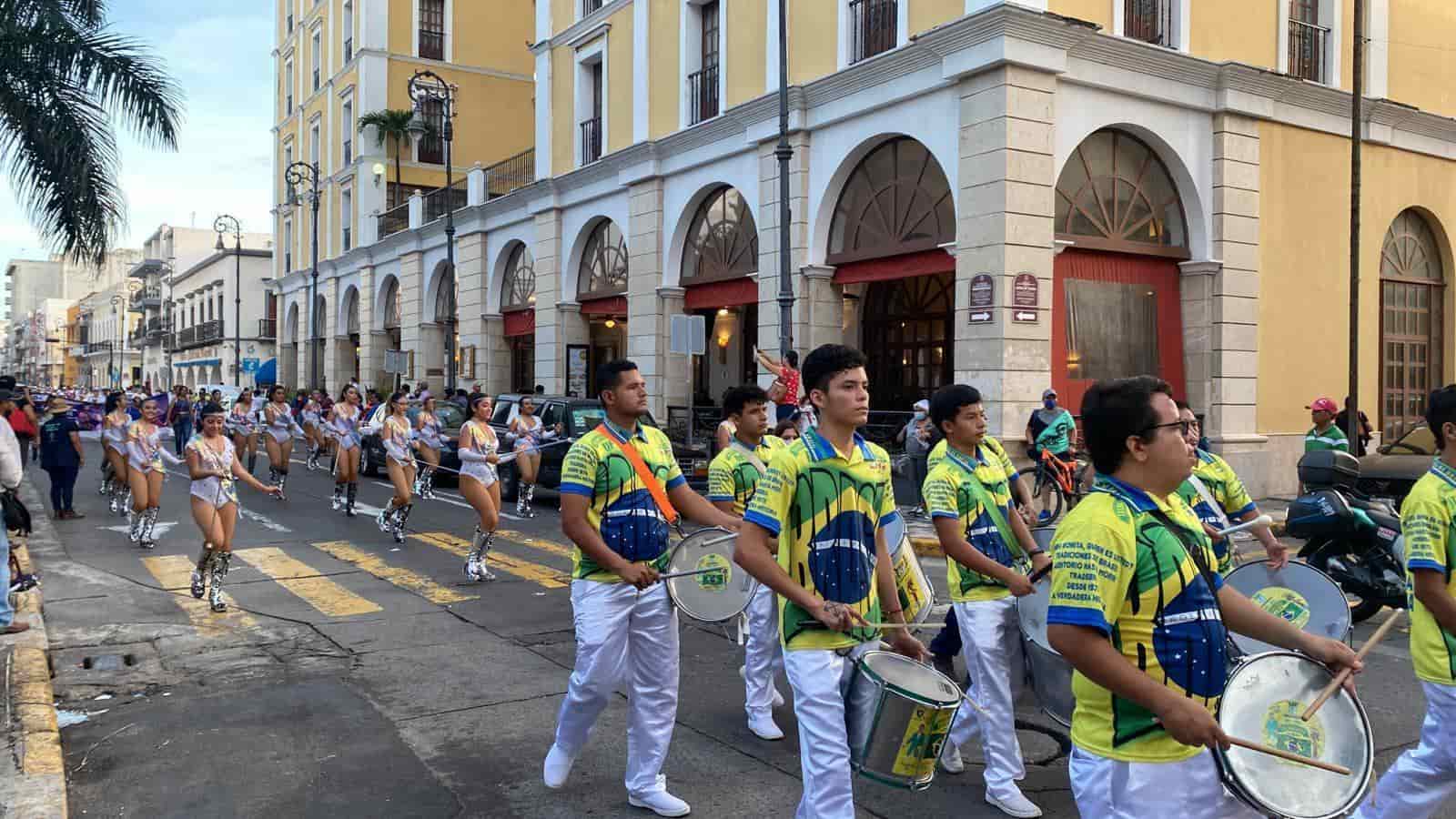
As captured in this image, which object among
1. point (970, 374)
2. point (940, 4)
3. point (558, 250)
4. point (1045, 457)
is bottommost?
point (1045, 457)

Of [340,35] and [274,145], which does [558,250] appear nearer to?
[340,35]

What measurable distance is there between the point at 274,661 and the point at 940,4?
13.5 meters

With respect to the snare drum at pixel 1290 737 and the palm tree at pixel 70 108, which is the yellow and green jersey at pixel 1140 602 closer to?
the snare drum at pixel 1290 737

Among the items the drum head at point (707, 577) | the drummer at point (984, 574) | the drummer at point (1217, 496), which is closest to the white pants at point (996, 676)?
the drummer at point (984, 574)

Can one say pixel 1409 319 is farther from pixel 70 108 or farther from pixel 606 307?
pixel 70 108

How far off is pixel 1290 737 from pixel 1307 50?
2025 centimetres

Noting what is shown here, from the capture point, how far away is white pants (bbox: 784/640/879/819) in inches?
148

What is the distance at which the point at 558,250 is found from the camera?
2806cm

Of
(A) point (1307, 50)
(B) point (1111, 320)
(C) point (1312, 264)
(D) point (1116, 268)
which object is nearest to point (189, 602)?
(B) point (1111, 320)

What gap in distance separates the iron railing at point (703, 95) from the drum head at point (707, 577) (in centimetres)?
1752

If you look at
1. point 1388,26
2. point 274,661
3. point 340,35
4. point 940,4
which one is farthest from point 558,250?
point 340,35

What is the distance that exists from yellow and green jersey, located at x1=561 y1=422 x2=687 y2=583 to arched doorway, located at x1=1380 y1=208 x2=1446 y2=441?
19637 millimetres

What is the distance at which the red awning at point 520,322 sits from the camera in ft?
98.9

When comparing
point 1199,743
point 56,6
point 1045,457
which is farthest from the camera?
point 1045,457
